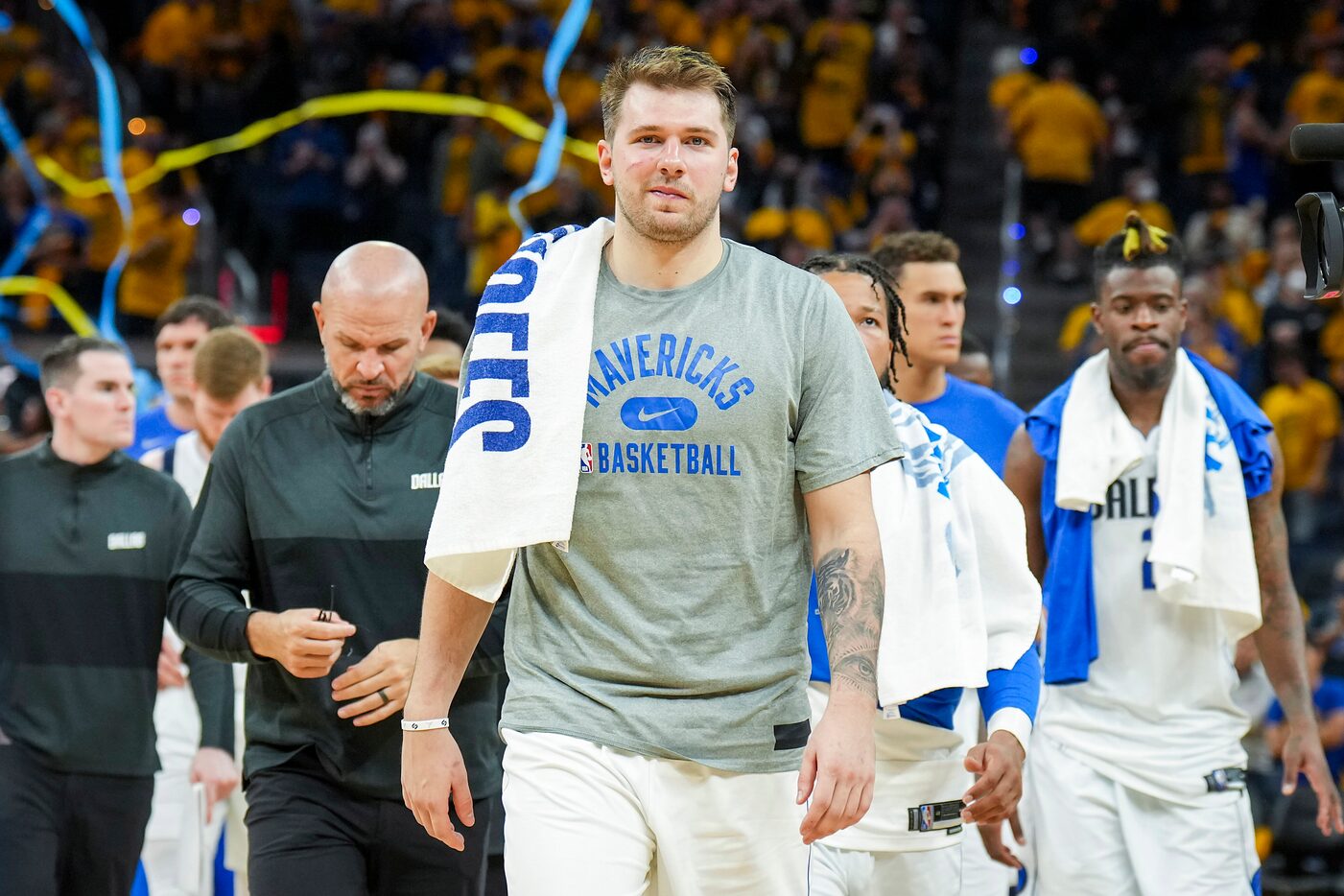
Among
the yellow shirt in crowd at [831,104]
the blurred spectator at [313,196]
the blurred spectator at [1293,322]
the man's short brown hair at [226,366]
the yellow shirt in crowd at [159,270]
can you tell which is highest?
the yellow shirt in crowd at [831,104]

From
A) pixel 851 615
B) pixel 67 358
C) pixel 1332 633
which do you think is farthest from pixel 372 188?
pixel 851 615

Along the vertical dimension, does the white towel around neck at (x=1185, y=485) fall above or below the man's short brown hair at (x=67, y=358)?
below

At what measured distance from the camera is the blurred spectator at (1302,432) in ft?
39.9

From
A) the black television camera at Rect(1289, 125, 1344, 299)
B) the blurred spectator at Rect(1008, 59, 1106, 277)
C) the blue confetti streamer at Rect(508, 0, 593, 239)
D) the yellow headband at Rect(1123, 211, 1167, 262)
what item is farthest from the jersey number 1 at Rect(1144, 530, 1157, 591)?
the blurred spectator at Rect(1008, 59, 1106, 277)

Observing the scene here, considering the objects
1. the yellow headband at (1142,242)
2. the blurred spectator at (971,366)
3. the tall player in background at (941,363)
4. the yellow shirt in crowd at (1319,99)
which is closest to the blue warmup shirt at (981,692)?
the tall player in background at (941,363)

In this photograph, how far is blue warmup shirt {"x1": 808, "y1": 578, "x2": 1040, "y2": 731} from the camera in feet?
14.3

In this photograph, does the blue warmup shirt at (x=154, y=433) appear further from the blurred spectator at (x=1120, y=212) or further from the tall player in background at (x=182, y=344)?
the blurred spectator at (x=1120, y=212)

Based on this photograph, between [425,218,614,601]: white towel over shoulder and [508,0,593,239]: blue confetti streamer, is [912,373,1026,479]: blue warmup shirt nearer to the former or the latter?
[425,218,614,601]: white towel over shoulder

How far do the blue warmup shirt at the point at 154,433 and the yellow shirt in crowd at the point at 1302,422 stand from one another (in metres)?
7.26

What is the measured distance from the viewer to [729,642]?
11.5 ft

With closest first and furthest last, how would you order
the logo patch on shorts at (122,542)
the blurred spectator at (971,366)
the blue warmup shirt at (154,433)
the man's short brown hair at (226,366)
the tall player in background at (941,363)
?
1. the tall player in background at (941,363)
2. the logo patch on shorts at (122,542)
3. the man's short brown hair at (226,366)
4. the blurred spectator at (971,366)
5. the blue warmup shirt at (154,433)

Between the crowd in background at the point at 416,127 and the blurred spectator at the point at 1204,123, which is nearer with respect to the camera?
the crowd in background at the point at 416,127

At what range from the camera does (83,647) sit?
601 centimetres

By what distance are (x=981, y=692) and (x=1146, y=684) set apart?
1.26 metres
